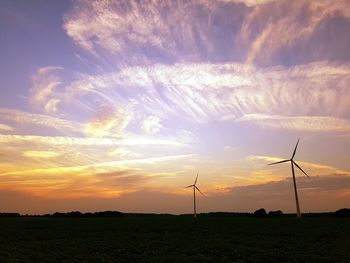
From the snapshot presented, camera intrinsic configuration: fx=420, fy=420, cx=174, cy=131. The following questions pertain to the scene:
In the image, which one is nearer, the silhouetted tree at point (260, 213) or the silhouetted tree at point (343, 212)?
the silhouetted tree at point (343, 212)

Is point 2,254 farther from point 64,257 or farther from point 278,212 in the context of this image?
point 278,212

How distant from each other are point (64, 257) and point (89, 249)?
286 inches

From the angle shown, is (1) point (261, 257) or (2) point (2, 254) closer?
(1) point (261, 257)

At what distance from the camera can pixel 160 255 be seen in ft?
128

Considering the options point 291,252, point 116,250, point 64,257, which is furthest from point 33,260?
point 291,252

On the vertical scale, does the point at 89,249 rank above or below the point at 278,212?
below

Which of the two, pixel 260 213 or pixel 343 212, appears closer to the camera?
pixel 343 212

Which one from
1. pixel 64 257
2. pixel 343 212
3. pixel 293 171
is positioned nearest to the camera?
pixel 64 257

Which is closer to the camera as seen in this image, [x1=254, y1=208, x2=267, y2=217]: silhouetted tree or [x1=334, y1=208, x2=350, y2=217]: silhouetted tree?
[x1=334, y1=208, x2=350, y2=217]: silhouetted tree

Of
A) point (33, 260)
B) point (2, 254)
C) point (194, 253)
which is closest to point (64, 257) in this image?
point (33, 260)

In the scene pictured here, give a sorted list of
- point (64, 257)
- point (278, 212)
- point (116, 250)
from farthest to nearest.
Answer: point (278, 212), point (116, 250), point (64, 257)

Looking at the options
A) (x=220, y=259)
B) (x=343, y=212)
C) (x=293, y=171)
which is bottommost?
(x=220, y=259)

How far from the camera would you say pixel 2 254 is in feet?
130

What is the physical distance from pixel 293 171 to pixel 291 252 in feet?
319
